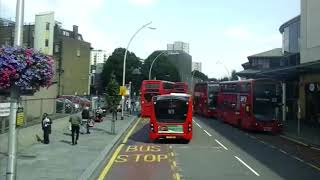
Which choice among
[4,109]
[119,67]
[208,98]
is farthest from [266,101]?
[119,67]

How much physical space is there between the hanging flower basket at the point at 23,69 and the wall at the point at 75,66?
91500mm

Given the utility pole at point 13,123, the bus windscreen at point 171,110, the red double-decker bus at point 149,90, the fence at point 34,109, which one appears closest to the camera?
the utility pole at point 13,123

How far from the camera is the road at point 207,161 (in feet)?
63.3

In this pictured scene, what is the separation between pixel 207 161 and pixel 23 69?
38.7 feet

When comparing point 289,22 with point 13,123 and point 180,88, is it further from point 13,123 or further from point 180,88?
point 13,123

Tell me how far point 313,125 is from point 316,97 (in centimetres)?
400

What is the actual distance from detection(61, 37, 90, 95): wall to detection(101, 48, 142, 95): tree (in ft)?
14.9

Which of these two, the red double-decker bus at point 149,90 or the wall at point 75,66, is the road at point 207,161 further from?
the wall at point 75,66

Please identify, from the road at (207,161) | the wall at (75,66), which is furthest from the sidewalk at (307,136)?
the wall at (75,66)

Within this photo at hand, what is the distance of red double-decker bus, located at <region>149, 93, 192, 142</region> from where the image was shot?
1224 inches

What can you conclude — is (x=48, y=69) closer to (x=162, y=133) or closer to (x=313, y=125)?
(x=162, y=133)

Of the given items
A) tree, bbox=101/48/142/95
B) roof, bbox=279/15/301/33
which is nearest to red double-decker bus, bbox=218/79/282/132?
roof, bbox=279/15/301/33

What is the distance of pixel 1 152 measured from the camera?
23.0 meters

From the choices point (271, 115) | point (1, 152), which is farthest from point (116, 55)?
point (1, 152)
